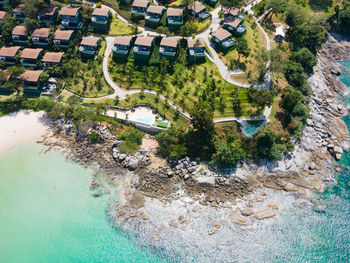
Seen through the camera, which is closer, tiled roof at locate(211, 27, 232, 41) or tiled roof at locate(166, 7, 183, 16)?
tiled roof at locate(211, 27, 232, 41)

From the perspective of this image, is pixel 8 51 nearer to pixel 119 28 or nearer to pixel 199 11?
pixel 119 28

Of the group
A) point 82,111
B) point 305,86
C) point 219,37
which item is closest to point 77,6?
point 82,111

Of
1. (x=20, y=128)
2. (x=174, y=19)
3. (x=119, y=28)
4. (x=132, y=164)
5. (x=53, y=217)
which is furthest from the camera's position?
(x=119, y=28)

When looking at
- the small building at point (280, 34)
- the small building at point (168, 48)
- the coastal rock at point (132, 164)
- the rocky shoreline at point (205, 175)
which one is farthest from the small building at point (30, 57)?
the small building at point (280, 34)

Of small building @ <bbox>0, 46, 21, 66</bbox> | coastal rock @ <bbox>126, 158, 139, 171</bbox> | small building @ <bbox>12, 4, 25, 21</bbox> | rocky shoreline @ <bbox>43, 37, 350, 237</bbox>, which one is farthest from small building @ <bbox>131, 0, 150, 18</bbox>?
coastal rock @ <bbox>126, 158, 139, 171</bbox>

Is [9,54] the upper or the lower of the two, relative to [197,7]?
lower

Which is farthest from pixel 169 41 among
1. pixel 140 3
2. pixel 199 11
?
pixel 140 3

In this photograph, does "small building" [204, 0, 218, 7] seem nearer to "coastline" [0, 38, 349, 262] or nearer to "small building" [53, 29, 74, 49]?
"small building" [53, 29, 74, 49]
